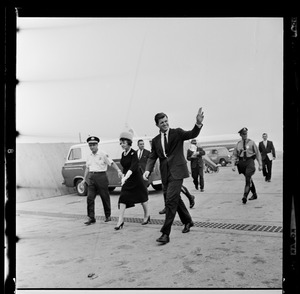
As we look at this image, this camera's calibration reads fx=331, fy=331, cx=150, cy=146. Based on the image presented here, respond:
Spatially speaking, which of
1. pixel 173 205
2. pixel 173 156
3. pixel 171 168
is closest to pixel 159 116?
pixel 173 156

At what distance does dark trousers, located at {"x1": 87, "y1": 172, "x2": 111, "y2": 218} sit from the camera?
368 cm

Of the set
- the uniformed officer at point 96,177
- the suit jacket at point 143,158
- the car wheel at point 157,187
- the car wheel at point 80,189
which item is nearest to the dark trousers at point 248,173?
the car wheel at point 157,187

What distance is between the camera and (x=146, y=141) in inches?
154

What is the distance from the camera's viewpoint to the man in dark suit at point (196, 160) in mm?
3641

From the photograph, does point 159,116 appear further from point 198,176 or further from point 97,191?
point 97,191

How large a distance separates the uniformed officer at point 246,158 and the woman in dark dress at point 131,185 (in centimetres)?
121

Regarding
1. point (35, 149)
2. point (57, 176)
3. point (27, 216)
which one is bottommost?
point (27, 216)

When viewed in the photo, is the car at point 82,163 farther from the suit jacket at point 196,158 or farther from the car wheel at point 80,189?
the suit jacket at point 196,158

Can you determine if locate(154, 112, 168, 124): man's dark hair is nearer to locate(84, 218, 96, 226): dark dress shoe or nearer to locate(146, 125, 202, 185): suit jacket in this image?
locate(146, 125, 202, 185): suit jacket

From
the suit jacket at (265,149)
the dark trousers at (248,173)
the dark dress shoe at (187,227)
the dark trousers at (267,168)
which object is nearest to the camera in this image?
the suit jacket at (265,149)
